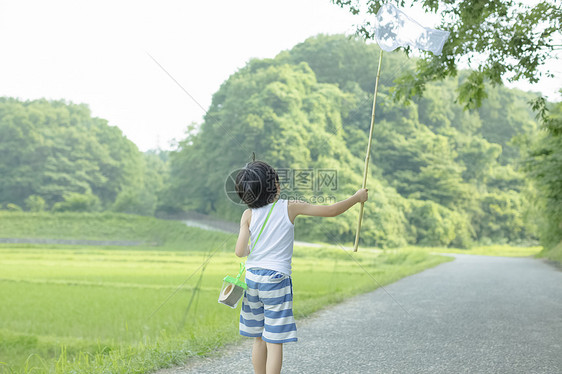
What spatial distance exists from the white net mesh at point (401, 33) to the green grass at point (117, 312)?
3054 mm

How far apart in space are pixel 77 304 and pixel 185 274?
5.03 meters

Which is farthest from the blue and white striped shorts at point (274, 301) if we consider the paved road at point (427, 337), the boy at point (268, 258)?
the paved road at point (427, 337)

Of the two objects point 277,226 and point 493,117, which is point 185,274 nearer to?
point 277,226

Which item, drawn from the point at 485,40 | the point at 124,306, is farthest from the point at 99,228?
the point at 485,40

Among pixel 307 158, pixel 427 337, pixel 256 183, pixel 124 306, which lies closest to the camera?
pixel 256 183

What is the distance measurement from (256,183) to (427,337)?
2895mm

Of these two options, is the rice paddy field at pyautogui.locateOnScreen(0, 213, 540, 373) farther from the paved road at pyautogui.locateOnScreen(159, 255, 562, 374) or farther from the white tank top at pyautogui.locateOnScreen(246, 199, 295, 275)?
the white tank top at pyautogui.locateOnScreen(246, 199, 295, 275)

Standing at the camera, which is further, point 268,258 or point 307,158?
point 307,158

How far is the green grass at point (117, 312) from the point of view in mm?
3766

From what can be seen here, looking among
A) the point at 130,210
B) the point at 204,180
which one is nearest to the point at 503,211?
the point at 204,180

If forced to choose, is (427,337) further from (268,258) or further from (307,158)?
(307,158)

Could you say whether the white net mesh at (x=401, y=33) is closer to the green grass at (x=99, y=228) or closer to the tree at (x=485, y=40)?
the tree at (x=485, y=40)

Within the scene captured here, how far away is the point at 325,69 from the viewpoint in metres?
43.9

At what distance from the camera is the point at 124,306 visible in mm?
9555
